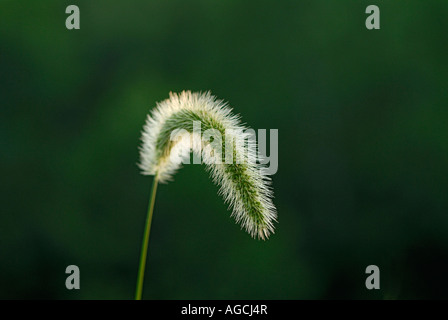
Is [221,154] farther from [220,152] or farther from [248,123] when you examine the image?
[248,123]

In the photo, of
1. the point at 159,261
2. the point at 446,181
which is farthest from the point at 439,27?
the point at 159,261

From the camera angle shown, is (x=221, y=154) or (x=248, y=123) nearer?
(x=221, y=154)

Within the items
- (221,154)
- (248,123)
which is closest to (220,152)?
(221,154)

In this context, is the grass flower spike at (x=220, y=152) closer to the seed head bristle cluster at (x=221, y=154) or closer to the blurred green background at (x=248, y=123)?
the seed head bristle cluster at (x=221, y=154)

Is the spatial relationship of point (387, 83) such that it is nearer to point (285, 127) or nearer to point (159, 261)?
point (285, 127)

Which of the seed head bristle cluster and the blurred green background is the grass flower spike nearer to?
the seed head bristle cluster

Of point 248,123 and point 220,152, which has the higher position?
point 248,123
